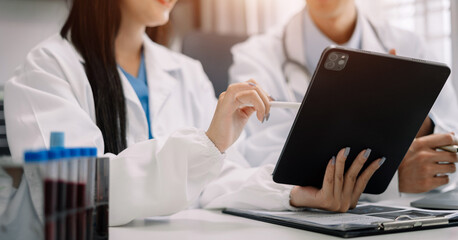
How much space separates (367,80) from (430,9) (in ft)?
3.48

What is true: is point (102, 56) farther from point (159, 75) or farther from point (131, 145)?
point (131, 145)

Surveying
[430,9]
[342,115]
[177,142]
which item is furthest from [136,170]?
[430,9]

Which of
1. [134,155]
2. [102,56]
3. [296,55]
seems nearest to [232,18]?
[296,55]

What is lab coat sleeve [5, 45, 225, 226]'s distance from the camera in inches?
29.6

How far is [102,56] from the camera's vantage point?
107 cm

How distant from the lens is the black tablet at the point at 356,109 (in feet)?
2.16

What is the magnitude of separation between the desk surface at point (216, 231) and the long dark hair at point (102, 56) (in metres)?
0.23

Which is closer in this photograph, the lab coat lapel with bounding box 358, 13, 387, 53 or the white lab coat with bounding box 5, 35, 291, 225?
the white lab coat with bounding box 5, 35, 291, 225

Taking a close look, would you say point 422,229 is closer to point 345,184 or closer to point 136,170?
point 345,184

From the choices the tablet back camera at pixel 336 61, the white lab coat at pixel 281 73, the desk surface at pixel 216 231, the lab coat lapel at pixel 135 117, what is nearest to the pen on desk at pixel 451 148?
the white lab coat at pixel 281 73

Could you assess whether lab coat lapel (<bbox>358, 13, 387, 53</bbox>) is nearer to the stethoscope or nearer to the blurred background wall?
the stethoscope

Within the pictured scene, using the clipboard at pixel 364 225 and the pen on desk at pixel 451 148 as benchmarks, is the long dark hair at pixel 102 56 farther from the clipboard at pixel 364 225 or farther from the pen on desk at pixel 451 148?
the pen on desk at pixel 451 148

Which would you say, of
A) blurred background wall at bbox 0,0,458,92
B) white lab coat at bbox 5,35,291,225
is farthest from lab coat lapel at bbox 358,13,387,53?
white lab coat at bbox 5,35,291,225

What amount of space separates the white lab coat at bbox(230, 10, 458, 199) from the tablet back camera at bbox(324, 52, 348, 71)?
0.53 meters
